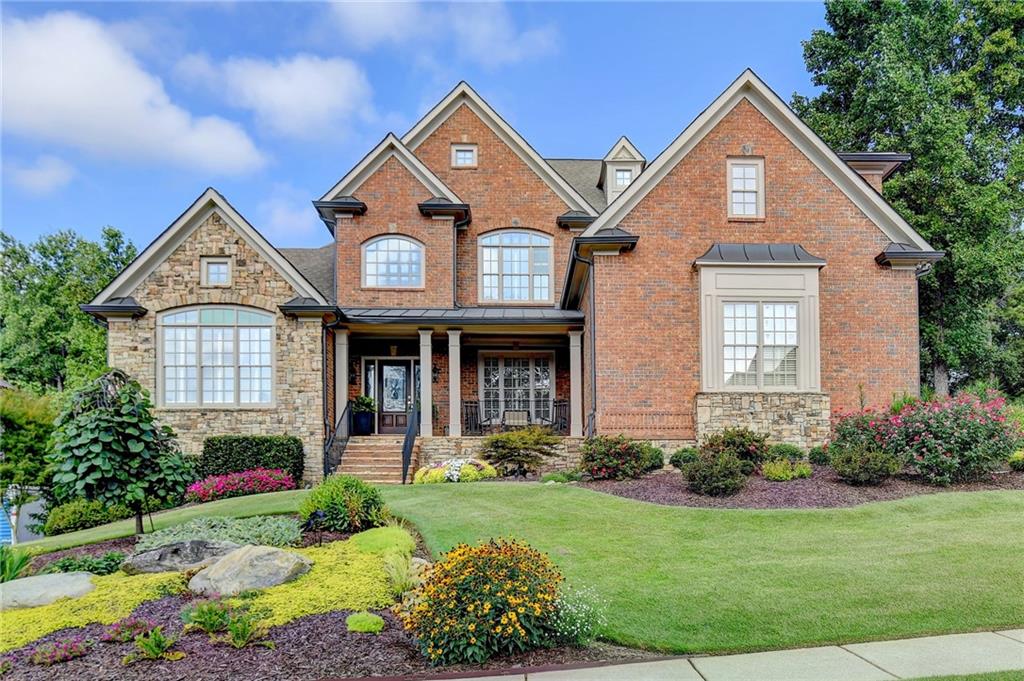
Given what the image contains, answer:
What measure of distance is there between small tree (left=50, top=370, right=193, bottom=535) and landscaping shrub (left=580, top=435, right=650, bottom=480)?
7268mm

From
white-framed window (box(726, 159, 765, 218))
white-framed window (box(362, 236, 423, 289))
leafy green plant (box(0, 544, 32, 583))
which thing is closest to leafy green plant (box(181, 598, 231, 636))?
leafy green plant (box(0, 544, 32, 583))

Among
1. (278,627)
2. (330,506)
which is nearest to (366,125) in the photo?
(330,506)

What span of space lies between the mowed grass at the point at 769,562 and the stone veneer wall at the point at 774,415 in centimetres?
384

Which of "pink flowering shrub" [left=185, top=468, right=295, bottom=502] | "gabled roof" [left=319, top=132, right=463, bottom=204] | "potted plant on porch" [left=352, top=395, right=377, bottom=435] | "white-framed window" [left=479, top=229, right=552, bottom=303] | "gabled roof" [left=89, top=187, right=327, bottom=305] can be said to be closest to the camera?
"pink flowering shrub" [left=185, top=468, right=295, bottom=502]

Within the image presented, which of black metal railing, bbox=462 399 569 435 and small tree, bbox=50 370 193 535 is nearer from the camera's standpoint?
small tree, bbox=50 370 193 535

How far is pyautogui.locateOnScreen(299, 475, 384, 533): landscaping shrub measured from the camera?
31.8 feet

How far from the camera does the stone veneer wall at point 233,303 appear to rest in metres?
15.8

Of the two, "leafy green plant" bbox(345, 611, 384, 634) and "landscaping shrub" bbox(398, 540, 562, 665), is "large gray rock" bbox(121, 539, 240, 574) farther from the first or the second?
"landscaping shrub" bbox(398, 540, 562, 665)

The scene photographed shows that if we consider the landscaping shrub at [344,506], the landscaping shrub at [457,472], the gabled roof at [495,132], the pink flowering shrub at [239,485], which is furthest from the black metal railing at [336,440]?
the gabled roof at [495,132]

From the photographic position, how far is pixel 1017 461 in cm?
1129

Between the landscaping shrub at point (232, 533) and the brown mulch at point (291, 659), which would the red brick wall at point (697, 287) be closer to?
the landscaping shrub at point (232, 533)

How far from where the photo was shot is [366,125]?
22.2 metres

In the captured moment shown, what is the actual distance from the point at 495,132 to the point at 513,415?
29.5 ft

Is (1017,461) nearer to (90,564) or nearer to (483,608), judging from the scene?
(483,608)
